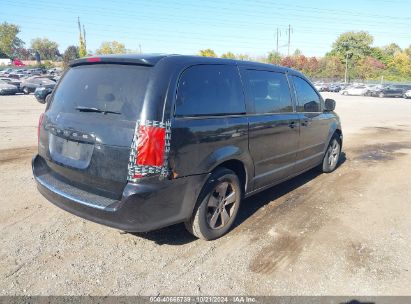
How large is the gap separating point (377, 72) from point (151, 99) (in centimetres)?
8549

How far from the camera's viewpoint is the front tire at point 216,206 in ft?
11.5

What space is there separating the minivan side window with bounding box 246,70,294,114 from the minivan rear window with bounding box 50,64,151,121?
1484 millimetres

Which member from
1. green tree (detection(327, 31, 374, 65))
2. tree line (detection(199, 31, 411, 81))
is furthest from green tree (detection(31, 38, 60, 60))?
green tree (detection(327, 31, 374, 65))

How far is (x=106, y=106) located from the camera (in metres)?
3.12

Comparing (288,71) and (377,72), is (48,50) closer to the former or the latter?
(377,72)

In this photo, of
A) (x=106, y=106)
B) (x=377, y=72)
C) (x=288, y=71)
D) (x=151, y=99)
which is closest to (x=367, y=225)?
(x=288, y=71)

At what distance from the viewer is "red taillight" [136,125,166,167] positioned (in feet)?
9.43

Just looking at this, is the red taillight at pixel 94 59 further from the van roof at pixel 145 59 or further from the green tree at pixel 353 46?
the green tree at pixel 353 46

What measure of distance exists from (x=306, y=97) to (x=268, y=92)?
119cm

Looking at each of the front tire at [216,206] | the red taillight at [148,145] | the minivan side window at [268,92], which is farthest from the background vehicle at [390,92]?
the red taillight at [148,145]

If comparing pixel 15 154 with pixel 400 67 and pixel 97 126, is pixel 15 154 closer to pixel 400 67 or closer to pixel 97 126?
pixel 97 126

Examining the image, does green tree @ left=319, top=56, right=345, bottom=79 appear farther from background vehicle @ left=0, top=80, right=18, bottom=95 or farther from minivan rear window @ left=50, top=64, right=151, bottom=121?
minivan rear window @ left=50, top=64, right=151, bottom=121

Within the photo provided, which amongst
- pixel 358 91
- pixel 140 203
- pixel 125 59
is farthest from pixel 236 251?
pixel 358 91

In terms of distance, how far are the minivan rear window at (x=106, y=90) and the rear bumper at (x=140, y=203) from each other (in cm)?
64
